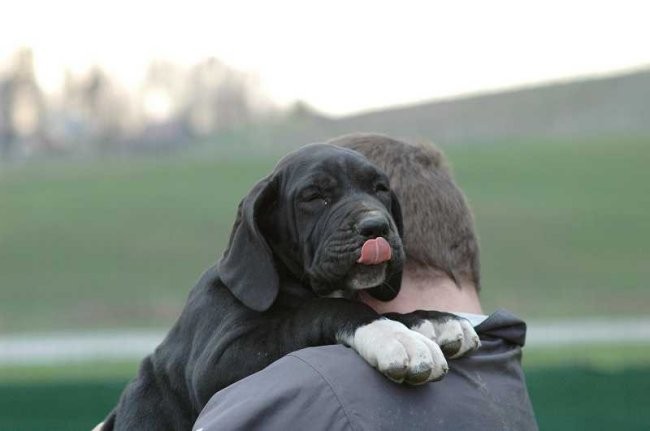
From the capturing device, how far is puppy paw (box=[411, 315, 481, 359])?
318 cm

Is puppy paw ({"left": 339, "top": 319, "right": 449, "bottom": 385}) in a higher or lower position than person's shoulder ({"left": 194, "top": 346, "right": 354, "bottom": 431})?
higher

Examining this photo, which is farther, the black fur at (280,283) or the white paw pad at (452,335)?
the black fur at (280,283)

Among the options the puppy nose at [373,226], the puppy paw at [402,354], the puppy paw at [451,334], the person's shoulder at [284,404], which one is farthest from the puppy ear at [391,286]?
the person's shoulder at [284,404]

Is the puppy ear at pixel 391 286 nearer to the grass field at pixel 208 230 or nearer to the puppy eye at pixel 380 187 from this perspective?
the puppy eye at pixel 380 187

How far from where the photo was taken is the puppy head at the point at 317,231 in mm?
3455

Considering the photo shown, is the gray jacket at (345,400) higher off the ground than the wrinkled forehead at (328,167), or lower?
lower

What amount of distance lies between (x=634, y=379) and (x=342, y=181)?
206 inches

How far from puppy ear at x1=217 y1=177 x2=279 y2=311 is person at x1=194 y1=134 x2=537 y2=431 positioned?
31 cm

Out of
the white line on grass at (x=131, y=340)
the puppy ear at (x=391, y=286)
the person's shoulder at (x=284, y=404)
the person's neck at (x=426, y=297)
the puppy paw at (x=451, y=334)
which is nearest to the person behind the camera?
the person's shoulder at (x=284, y=404)

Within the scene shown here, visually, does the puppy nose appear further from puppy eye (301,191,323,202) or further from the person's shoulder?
the person's shoulder

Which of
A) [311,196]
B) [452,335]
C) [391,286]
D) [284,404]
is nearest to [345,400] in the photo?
[284,404]

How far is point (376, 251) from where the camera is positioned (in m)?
3.40

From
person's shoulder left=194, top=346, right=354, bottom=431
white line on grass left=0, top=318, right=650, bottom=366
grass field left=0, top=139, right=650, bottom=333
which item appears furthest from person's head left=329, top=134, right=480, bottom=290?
grass field left=0, top=139, right=650, bottom=333

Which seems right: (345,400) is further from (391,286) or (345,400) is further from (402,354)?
(391,286)
